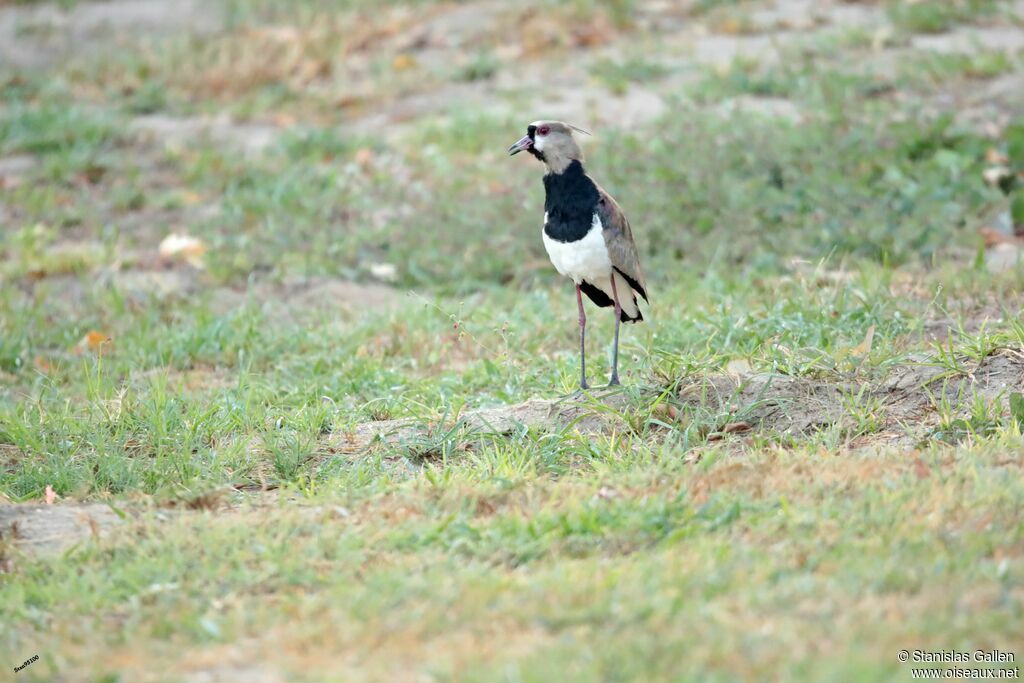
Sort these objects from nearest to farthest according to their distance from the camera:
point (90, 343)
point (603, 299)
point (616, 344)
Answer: point (616, 344) → point (603, 299) → point (90, 343)

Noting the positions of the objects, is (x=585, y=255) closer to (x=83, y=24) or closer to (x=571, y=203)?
(x=571, y=203)

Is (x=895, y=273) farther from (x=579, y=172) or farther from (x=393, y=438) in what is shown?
(x=393, y=438)

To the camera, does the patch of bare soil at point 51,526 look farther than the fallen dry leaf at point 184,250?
No

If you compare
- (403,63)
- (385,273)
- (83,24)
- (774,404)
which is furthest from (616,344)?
(83,24)

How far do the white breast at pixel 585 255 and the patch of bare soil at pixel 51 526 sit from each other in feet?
6.29

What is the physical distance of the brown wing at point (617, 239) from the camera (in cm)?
504

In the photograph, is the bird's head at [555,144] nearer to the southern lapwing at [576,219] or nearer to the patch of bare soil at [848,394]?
the southern lapwing at [576,219]

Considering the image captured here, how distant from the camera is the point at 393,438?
4992 mm

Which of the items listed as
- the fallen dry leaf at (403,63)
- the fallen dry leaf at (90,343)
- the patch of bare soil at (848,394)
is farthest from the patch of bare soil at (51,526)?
the fallen dry leaf at (403,63)

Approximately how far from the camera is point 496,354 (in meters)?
6.15

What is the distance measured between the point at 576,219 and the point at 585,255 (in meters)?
0.14

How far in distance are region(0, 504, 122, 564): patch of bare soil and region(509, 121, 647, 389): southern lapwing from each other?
74.1 inches

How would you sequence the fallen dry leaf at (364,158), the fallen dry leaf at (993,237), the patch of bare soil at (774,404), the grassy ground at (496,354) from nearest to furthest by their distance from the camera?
the grassy ground at (496,354)
the patch of bare soil at (774,404)
the fallen dry leaf at (993,237)
the fallen dry leaf at (364,158)

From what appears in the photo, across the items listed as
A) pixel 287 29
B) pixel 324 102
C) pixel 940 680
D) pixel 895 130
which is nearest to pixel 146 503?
pixel 940 680
